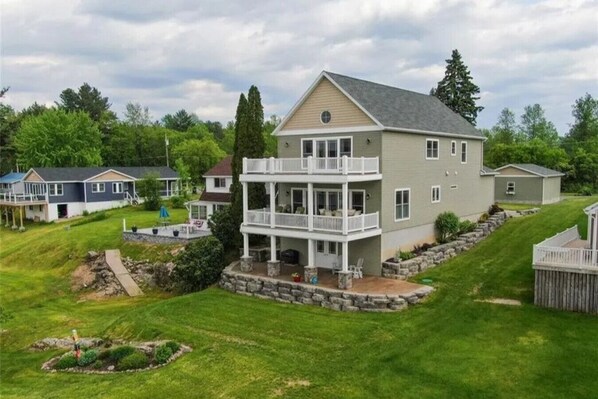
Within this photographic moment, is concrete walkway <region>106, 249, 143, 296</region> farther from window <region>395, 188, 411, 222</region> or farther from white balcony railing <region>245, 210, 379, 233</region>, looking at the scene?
window <region>395, 188, 411, 222</region>

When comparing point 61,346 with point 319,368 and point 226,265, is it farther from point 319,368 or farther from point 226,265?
point 319,368

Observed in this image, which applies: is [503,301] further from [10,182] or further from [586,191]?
[10,182]

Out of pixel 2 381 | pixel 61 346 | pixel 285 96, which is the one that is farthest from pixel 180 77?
pixel 2 381

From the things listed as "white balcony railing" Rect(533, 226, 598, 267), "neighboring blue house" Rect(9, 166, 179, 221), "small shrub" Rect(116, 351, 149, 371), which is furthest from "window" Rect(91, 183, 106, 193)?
"white balcony railing" Rect(533, 226, 598, 267)

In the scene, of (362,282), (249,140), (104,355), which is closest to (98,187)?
(249,140)

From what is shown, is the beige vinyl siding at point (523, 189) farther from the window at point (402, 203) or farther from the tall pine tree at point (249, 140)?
the tall pine tree at point (249, 140)

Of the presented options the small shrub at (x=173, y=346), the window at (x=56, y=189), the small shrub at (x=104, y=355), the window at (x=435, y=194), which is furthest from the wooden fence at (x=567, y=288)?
the window at (x=56, y=189)
